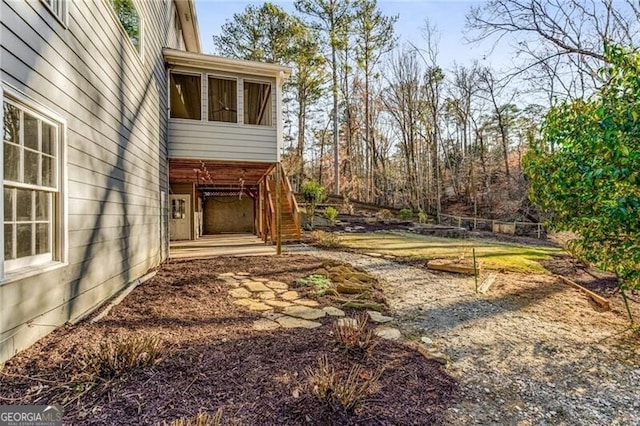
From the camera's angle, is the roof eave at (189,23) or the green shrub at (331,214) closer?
the roof eave at (189,23)

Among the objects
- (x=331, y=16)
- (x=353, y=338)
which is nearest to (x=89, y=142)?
(x=353, y=338)

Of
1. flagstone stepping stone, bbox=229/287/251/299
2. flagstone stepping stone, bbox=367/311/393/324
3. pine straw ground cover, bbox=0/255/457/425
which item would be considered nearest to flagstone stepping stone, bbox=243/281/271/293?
flagstone stepping stone, bbox=229/287/251/299

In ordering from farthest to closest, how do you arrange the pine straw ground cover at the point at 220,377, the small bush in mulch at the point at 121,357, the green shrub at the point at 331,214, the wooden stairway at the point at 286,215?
the green shrub at the point at 331,214 → the wooden stairway at the point at 286,215 → the small bush in mulch at the point at 121,357 → the pine straw ground cover at the point at 220,377

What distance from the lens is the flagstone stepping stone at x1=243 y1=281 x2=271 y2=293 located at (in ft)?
16.4

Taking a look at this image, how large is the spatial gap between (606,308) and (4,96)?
24.3 ft

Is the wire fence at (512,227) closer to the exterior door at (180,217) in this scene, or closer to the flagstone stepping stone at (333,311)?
the exterior door at (180,217)

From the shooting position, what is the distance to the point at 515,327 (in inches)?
158

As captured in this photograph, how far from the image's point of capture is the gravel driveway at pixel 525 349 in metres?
2.38

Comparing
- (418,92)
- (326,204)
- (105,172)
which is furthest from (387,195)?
(105,172)

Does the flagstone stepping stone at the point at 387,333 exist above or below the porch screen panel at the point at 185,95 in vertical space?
below

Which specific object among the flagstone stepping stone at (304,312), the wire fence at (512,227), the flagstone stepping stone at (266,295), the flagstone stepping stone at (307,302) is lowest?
the flagstone stepping stone at (304,312)

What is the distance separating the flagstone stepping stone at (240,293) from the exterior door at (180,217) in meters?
8.53

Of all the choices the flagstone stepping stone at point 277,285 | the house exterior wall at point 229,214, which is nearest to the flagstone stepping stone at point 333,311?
the flagstone stepping stone at point 277,285

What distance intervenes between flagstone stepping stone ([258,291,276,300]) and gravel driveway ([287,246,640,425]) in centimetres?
163
